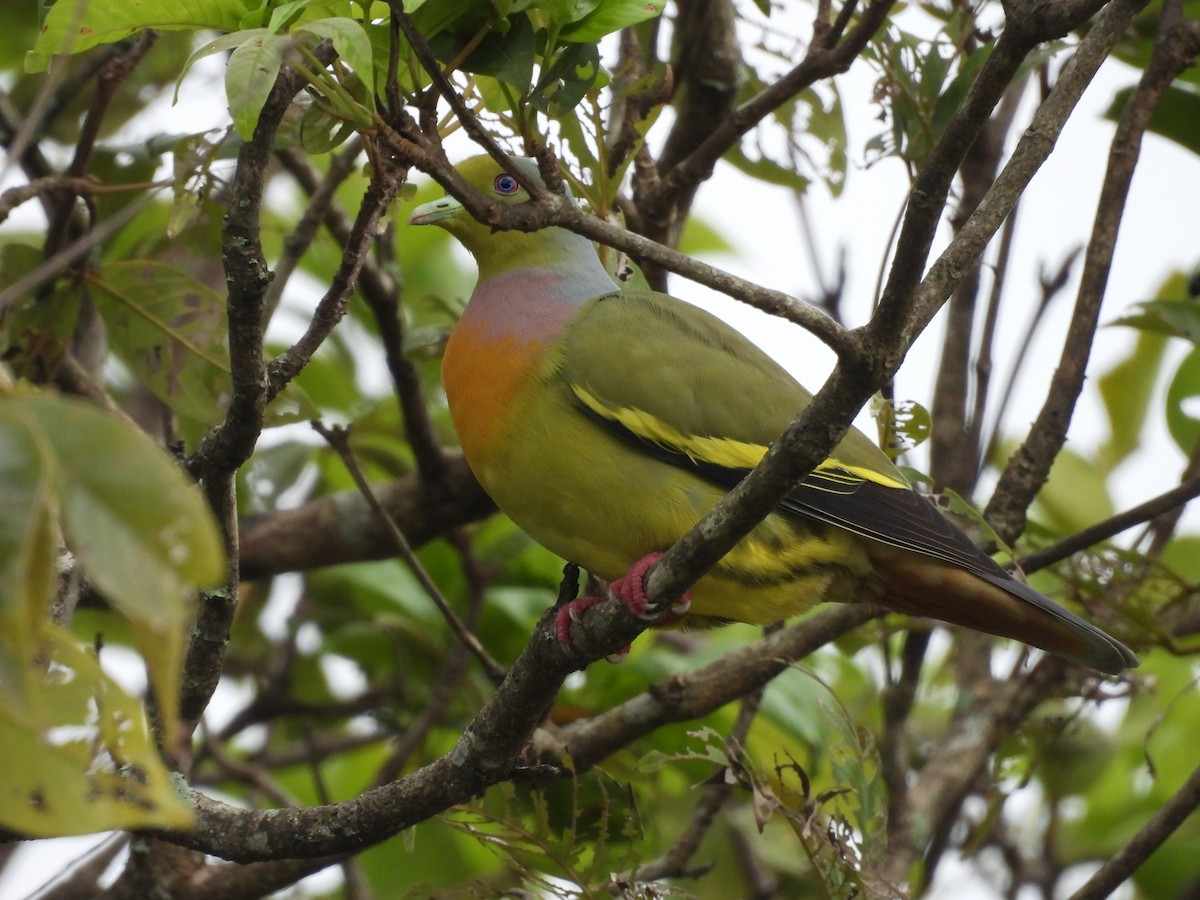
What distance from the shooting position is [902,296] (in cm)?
187

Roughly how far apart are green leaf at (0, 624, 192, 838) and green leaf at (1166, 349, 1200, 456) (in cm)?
336

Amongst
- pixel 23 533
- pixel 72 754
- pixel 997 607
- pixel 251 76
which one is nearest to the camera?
pixel 23 533

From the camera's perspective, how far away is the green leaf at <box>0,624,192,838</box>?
1095 mm

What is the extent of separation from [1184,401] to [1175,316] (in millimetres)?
478

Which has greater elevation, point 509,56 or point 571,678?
point 509,56

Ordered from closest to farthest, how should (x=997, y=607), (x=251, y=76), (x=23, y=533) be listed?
(x=23, y=533) < (x=251, y=76) < (x=997, y=607)

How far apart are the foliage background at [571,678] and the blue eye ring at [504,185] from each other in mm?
327

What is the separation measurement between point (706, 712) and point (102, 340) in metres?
2.04

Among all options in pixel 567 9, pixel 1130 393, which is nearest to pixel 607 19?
pixel 567 9

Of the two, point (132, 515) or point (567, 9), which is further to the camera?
point (567, 9)

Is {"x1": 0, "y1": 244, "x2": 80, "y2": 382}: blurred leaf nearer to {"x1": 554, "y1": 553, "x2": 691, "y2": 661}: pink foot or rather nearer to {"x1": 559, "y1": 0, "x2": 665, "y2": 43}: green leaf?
{"x1": 554, "y1": 553, "x2": 691, "y2": 661}: pink foot

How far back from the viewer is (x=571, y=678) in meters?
4.22

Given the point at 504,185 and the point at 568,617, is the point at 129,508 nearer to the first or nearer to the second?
the point at 568,617

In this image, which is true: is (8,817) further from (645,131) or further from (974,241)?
(645,131)
